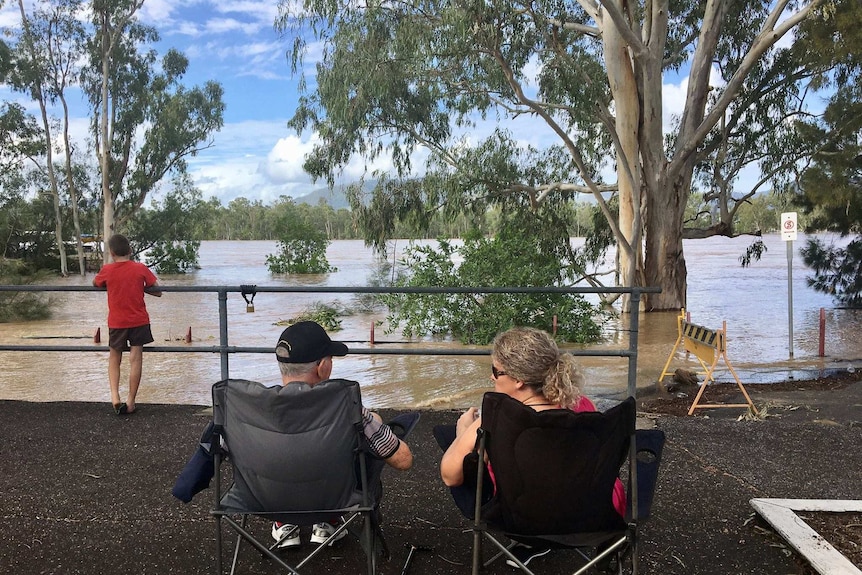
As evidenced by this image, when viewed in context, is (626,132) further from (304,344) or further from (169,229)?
(169,229)

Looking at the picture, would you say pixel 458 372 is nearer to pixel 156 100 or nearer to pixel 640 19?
pixel 640 19

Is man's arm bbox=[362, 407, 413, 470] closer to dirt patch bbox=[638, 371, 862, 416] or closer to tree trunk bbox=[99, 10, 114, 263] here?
dirt patch bbox=[638, 371, 862, 416]

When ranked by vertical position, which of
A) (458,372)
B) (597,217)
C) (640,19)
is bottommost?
(458,372)

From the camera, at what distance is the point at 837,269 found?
21.2 m

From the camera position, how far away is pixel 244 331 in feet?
56.3

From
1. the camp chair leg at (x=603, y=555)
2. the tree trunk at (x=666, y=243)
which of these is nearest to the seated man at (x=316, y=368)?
the camp chair leg at (x=603, y=555)

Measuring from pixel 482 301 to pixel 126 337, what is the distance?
1058 centimetres

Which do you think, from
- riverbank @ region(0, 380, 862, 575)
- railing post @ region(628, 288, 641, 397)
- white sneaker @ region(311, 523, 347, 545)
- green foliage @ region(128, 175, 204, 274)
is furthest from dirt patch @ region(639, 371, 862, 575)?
green foliage @ region(128, 175, 204, 274)

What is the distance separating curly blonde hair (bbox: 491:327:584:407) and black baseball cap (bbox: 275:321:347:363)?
0.61 m

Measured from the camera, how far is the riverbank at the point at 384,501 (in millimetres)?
2770

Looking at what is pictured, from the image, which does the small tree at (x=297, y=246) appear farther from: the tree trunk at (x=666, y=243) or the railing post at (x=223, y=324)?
the railing post at (x=223, y=324)

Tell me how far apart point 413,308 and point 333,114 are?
5.56 metres

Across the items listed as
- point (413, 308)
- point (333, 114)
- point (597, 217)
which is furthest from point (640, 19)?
point (413, 308)

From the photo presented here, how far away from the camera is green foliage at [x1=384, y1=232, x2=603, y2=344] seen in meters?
14.7
